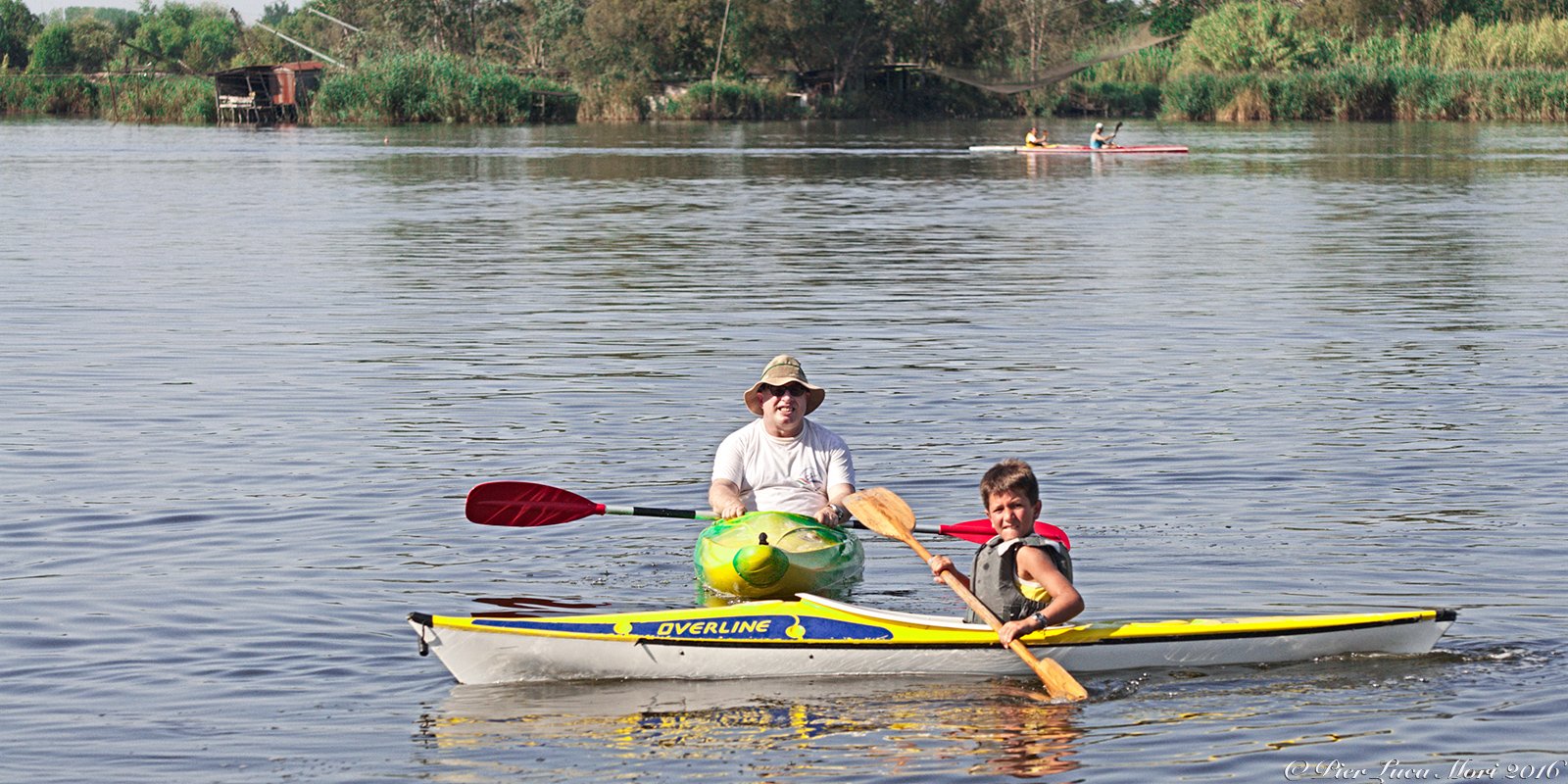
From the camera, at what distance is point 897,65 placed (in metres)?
94.0

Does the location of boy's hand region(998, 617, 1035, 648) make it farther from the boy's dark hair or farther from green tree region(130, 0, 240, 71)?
green tree region(130, 0, 240, 71)

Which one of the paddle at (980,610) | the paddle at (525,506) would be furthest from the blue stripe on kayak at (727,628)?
the paddle at (525,506)

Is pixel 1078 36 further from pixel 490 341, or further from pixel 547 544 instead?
pixel 547 544

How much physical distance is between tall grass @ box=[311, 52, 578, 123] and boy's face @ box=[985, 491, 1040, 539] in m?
73.5

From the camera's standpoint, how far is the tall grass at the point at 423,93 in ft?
260

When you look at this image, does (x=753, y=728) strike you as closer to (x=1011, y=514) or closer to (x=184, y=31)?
(x=1011, y=514)

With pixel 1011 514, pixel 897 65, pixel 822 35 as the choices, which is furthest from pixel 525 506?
pixel 897 65

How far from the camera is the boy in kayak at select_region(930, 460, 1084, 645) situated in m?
8.27

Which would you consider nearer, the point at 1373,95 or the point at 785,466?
the point at 785,466

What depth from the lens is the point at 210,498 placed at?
12227 mm

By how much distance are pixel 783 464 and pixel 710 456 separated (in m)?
3.55

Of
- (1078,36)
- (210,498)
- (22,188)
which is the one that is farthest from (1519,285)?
(1078,36)

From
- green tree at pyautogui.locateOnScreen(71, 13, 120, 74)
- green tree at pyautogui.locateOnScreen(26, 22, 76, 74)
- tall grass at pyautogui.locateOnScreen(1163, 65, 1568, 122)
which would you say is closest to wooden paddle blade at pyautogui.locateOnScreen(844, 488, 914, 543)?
tall grass at pyautogui.locateOnScreen(1163, 65, 1568, 122)

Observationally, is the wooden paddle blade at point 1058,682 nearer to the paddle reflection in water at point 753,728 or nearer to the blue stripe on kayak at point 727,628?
the paddle reflection in water at point 753,728
